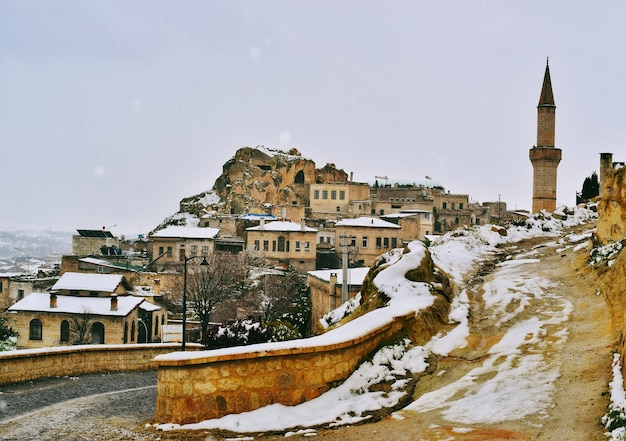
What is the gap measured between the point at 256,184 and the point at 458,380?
88.2 m

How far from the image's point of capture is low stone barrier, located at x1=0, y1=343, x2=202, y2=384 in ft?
50.8

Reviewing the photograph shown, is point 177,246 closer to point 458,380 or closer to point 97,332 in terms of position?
point 97,332

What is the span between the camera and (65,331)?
45969 millimetres

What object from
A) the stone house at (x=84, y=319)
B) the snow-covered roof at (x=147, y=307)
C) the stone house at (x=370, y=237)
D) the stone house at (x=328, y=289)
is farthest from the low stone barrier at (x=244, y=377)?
the stone house at (x=370, y=237)

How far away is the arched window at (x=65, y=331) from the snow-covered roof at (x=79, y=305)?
2.41 feet

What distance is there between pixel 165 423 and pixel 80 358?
788cm

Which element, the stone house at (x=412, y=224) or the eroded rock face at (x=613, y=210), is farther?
the stone house at (x=412, y=224)

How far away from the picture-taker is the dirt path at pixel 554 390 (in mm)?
8516

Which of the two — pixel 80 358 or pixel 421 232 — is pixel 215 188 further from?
pixel 80 358

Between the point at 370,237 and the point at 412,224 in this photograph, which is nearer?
the point at 370,237

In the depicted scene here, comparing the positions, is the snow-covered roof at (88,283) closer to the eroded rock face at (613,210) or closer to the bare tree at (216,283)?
→ the bare tree at (216,283)

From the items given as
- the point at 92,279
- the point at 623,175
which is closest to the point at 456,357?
the point at 623,175

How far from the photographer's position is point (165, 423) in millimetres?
10727

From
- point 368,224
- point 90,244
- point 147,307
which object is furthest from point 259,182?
point 147,307
